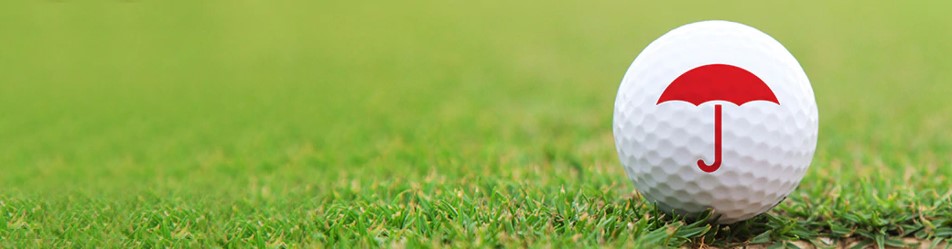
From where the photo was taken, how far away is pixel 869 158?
14.4 feet

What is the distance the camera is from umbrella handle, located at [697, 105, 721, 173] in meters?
2.86

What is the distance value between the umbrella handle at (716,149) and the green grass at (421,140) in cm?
25

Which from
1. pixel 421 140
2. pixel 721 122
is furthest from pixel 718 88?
pixel 421 140

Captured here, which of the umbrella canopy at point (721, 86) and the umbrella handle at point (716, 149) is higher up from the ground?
the umbrella canopy at point (721, 86)

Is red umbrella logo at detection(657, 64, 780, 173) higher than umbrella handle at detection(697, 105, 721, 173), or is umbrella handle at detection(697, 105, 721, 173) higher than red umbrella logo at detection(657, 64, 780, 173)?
red umbrella logo at detection(657, 64, 780, 173)

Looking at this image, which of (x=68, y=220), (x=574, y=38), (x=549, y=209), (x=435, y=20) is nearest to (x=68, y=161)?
(x=68, y=220)

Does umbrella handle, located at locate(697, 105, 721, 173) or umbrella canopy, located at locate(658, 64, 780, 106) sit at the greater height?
umbrella canopy, located at locate(658, 64, 780, 106)

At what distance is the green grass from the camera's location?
3162 mm

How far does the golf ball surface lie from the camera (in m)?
2.88

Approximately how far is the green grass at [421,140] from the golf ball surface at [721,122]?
175mm

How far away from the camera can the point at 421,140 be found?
5.16 meters

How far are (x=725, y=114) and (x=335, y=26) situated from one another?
33.2ft

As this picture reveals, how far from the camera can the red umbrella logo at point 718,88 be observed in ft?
9.41

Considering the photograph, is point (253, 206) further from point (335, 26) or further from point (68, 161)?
point (335, 26)
